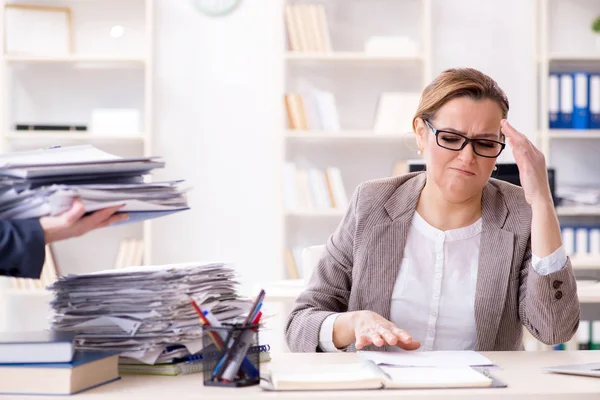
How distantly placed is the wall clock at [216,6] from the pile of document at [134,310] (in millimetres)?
3361

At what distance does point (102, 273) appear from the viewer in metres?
1.37

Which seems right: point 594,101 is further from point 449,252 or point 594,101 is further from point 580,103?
point 449,252

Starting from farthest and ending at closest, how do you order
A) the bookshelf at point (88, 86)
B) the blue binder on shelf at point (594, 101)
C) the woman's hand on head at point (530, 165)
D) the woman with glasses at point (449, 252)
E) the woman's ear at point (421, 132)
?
1. the bookshelf at point (88, 86)
2. the blue binder on shelf at point (594, 101)
3. the woman's ear at point (421, 132)
4. the woman with glasses at point (449, 252)
5. the woman's hand on head at point (530, 165)

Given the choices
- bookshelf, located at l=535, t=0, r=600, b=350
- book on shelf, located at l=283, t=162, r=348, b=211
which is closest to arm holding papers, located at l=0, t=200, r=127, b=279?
book on shelf, located at l=283, t=162, r=348, b=211

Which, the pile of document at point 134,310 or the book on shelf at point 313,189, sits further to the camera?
the book on shelf at point 313,189

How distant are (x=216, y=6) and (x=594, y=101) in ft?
6.56

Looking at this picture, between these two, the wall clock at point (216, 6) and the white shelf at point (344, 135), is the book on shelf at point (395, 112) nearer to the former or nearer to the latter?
the white shelf at point (344, 135)

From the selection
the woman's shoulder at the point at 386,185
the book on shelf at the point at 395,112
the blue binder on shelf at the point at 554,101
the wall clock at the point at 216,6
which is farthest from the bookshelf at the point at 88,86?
the woman's shoulder at the point at 386,185

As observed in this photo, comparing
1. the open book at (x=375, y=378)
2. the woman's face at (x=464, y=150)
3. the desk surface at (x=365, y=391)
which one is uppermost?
the woman's face at (x=464, y=150)

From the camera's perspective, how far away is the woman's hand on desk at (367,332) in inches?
56.7

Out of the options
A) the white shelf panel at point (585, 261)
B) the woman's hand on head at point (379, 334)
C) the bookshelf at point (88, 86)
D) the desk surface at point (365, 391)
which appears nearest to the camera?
the desk surface at point (365, 391)

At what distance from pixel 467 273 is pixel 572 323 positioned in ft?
0.78

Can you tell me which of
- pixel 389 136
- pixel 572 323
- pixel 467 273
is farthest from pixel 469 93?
pixel 389 136

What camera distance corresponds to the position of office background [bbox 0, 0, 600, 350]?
4.55m
